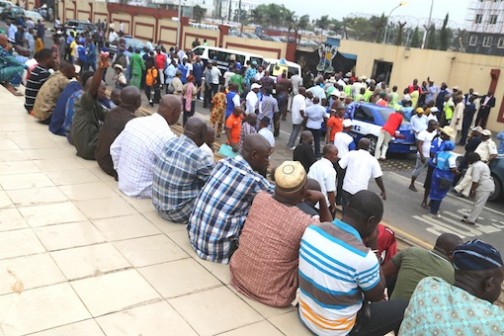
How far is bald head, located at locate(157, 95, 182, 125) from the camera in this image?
18.1ft

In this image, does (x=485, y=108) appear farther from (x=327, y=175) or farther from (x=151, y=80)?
(x=327, y=175)

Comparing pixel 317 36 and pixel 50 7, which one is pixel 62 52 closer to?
pixel 317 36

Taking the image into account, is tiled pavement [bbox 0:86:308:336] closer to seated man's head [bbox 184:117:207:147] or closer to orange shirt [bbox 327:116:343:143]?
seated man's head [bbox 184:117:207:147]

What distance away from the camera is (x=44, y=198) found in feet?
17.0

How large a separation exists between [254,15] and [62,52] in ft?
107

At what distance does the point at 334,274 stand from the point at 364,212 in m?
0.47

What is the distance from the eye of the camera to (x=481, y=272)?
103 inches

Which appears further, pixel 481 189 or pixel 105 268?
pixel 481 189

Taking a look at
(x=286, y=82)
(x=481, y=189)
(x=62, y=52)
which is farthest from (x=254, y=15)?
(x=481, y=189)

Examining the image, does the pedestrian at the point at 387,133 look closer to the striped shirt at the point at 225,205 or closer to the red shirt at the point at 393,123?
the red shirt at the point at 393,123

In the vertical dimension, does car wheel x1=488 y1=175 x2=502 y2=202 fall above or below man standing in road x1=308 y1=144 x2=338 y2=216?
below

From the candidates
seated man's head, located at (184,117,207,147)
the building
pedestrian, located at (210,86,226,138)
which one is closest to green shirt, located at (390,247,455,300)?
seated man's head, located at (184,117,207,147)

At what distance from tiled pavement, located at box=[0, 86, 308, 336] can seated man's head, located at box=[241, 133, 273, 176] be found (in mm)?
1025

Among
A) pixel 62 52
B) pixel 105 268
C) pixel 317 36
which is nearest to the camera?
pixel 105 268
